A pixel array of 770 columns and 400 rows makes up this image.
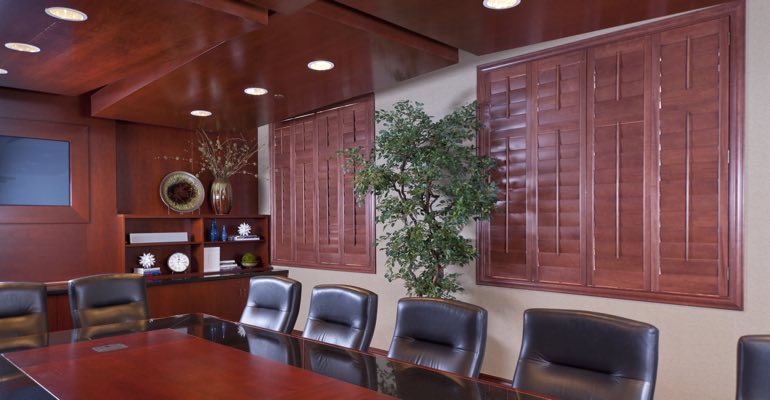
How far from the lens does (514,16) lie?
303cm

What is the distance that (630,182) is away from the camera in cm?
327

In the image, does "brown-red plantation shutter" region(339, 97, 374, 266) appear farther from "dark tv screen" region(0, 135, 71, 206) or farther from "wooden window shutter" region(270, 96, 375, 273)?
"dark tv screen" region(0, 135, 71, 206)

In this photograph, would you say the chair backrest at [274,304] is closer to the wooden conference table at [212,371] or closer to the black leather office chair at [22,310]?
the wooden conference table at [212,371]

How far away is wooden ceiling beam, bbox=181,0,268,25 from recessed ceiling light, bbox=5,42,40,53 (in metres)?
1.52

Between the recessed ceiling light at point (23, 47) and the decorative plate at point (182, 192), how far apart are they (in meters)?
2.43

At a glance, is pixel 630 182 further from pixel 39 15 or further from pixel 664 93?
pixel 39 15

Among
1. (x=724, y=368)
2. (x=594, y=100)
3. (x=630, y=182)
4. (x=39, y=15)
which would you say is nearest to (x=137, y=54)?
(x=39, y=15)

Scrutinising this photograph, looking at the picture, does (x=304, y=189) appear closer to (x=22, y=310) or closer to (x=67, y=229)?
(x=67, y=229)

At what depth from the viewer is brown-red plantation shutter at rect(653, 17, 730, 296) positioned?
2.92 metres

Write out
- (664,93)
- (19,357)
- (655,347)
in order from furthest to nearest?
1. (664,93)
2. (19,357)
3. (655,347)

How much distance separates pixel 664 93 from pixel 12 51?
13.6 ft

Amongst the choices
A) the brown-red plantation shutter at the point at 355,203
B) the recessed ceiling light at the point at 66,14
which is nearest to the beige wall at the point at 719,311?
the brown-red plantation shutter at the point at 355,203

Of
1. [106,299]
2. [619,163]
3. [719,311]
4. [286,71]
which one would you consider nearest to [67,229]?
[106,299]

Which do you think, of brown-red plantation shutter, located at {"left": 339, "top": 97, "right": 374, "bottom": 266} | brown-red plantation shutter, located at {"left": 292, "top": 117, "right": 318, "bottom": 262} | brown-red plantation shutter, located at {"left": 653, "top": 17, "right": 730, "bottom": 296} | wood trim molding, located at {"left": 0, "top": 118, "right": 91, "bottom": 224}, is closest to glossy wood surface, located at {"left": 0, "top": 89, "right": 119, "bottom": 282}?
wood trim molding, located at {"left": 0, "top": 118, "right": 91, "bottom": 224}
